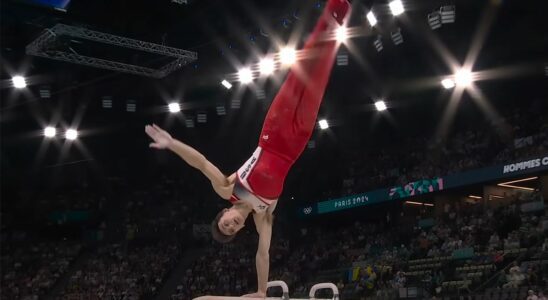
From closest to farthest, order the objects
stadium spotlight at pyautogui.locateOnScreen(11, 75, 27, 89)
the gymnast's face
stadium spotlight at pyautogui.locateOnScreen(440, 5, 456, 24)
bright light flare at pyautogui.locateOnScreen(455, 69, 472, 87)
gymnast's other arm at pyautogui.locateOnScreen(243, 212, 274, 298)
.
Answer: the gymnast's face
gymnast's other arm at pyautogui.locateOnScreen(243, 212, 274, 298)
stadium spotlight at pyautogui.locateOnScreen(440, 5, 456, 24)
stadium spotlight at pyautogui.locateOnScreen(11, 75, 27, 89)
bright light flare at pyautogui.locateOnScreen(455, 69, 472, 87)

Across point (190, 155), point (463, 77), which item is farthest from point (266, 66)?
point (190, 155)

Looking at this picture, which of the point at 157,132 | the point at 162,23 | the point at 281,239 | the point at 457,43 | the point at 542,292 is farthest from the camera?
the point at 281,239

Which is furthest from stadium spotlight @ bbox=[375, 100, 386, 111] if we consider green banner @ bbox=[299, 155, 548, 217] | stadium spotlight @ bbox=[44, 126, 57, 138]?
stadium spotlight @ bbox=[44, 126, 57, 138]

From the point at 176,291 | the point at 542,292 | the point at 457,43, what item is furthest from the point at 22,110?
the point at 542,292

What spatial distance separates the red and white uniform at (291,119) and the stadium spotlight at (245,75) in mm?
10590

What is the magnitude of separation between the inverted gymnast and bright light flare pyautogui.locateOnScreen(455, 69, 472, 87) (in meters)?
13.2

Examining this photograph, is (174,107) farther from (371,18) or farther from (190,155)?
(190,155)

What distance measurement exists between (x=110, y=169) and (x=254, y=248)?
8.20 metres

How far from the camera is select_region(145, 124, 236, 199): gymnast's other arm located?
4.57m

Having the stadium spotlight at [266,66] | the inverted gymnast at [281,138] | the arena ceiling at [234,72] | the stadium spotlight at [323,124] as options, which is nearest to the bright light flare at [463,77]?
the arena ceiling at [234,72]

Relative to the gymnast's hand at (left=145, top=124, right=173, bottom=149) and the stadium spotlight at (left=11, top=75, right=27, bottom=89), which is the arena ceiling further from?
the gymnast's hand at (left=145, top=124, right=173, bottom=149)

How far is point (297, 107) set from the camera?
5.23m

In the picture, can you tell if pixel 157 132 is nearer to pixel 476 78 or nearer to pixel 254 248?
pixel 476 78

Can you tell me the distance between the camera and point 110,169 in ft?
85.7
